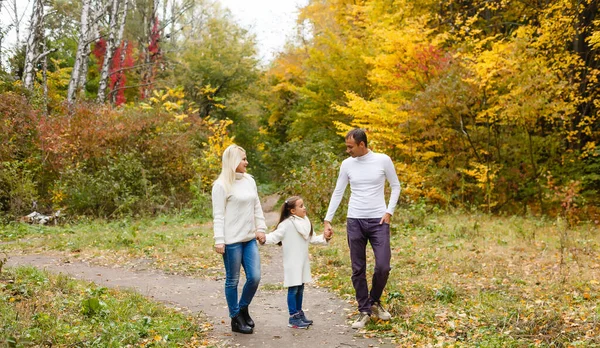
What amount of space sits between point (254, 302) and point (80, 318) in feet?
7.35

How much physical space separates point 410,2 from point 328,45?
3.74 m

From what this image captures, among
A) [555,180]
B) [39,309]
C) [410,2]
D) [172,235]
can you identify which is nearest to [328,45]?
[410,2]

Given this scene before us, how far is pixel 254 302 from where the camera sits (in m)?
6.62

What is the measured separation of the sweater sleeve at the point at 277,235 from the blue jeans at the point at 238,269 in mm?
199

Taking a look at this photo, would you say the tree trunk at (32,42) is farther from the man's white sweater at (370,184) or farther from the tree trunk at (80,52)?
the man's white sweater at (370,184)

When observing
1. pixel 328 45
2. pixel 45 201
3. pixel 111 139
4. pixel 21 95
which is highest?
pixel 328 45

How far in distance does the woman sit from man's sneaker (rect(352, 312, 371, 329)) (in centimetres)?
107

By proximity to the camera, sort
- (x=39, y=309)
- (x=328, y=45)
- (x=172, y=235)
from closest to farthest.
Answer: (x=39, y=309) < (x=172, y=235) < (x=328, y=45)

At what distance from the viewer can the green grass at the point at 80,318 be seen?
14.2ft

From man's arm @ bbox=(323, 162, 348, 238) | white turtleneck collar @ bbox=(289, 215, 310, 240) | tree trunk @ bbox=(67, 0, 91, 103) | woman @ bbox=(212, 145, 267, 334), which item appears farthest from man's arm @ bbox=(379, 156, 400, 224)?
tree trunk @ bbox=(67, 0, 91, 103)

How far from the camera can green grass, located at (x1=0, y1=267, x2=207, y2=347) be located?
170 inches

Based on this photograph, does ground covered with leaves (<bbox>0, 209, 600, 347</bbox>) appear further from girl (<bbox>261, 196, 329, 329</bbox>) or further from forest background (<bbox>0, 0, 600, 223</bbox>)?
forest background (<bbox>0, 0, 600, 223</bbox>)

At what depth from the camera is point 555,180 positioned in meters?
14.0

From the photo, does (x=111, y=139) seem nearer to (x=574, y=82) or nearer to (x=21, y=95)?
(x=21, y=95)
